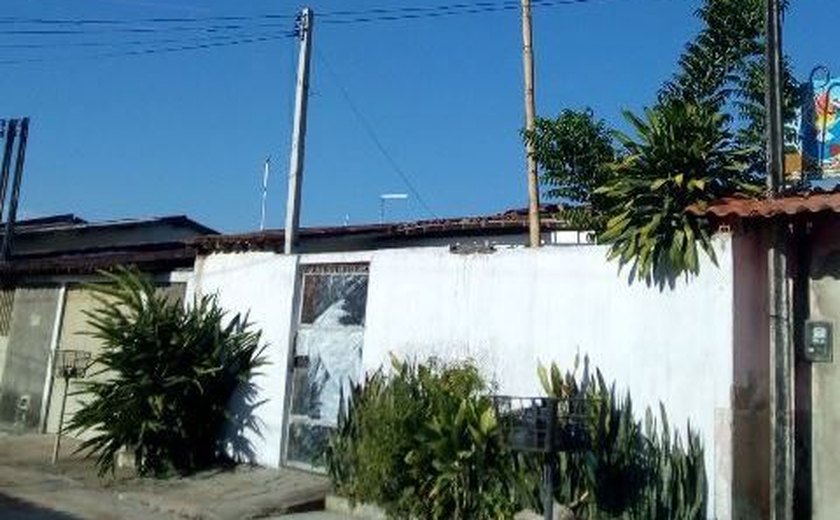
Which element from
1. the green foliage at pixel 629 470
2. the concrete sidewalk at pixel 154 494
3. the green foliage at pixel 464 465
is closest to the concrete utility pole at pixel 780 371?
the green foliage at pixel 629 470

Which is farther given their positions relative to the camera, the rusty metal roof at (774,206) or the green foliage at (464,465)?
the green foliage at (464,465)

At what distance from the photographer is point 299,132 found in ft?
45.0

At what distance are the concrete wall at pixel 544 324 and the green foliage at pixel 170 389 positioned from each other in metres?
0.52

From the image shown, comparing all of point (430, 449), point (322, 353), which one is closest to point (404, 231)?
point (322, 353)

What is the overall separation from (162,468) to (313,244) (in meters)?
4.31

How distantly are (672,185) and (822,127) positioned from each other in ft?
7.39

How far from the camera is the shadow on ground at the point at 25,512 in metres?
9.80

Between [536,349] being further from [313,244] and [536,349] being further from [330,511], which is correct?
[313,244]

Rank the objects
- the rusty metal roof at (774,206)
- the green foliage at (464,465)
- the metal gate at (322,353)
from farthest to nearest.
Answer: the metal gate at (322,353), the green foliage at (464,465), the rusty metal roof at (774,206)

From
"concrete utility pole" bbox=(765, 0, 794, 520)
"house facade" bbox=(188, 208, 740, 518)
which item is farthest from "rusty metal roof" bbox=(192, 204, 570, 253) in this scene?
"concrete utility pole" bbox=(765, 0, 794, 520)

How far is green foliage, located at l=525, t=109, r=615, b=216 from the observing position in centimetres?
1009

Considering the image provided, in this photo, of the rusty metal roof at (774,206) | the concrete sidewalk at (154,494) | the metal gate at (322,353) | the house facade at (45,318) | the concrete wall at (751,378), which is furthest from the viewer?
the house facade at (45,318)

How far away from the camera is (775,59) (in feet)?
27.8

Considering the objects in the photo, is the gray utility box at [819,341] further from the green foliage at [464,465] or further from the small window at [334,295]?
the small window at [334,295]
